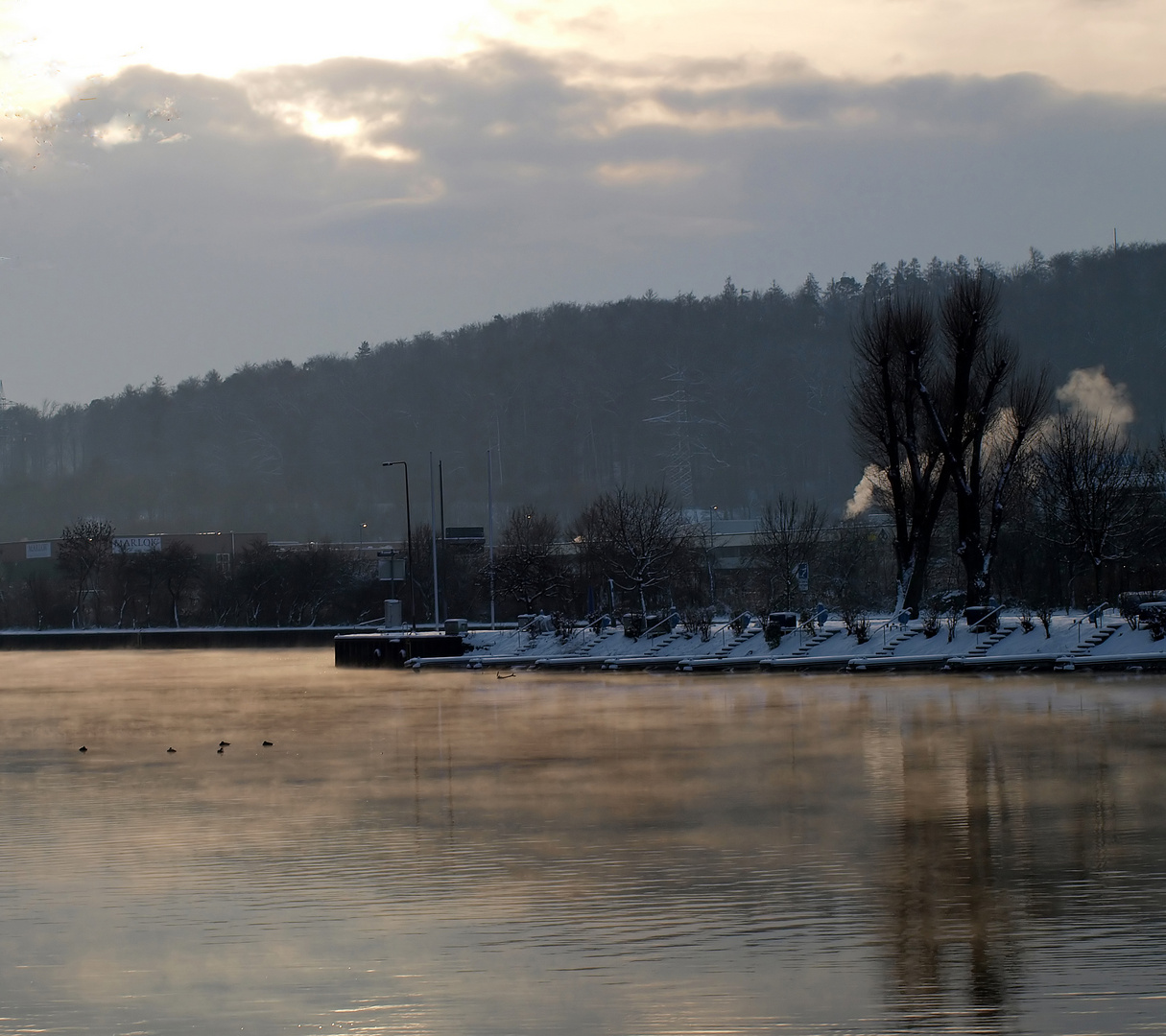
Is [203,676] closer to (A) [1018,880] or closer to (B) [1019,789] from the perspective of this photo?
(B) [1019,789]

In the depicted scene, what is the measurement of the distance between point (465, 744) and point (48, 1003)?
62.6 ft

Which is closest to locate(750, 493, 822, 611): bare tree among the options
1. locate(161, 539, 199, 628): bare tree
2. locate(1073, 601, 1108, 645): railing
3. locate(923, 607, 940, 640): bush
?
locate(923, 607, 940, 640): bush

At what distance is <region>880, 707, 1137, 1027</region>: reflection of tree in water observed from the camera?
40.1 ft

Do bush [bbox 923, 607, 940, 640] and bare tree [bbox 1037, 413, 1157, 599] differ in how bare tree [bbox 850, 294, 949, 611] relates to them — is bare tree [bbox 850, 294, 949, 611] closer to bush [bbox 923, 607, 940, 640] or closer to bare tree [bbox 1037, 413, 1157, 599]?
bush [bbox 923, 607, 940, 640]

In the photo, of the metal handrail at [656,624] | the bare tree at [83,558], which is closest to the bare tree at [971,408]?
the metal handrail at [656,624]

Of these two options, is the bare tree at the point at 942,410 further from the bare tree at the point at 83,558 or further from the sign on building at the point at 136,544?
the sign on building at the point at 136,544

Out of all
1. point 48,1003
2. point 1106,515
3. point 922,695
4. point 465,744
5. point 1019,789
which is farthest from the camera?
point 1106,515

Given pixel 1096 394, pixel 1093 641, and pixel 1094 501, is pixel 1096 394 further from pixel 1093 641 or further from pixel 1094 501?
pixel 1093 641

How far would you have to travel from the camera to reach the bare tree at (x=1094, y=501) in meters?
57.8

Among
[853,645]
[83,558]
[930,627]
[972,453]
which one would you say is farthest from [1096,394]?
[930,627]

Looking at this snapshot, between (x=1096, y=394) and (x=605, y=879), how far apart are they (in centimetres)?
17272

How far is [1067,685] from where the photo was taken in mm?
39438

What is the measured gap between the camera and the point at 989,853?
17.0 meters

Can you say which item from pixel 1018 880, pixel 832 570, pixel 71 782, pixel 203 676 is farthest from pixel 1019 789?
pixel 832 570
